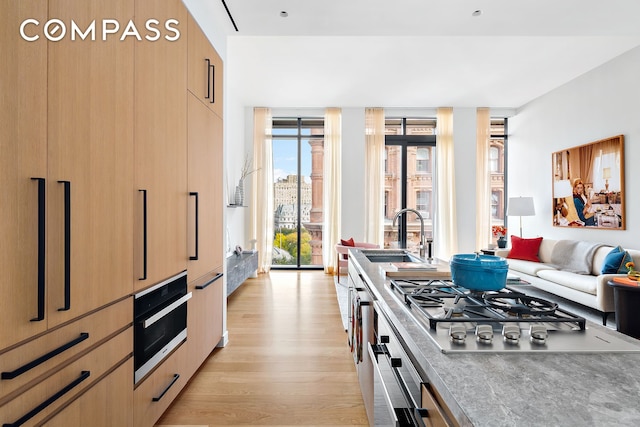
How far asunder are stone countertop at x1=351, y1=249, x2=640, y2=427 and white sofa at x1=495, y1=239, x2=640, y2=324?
335cm

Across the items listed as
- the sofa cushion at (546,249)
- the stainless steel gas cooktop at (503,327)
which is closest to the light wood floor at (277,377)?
the stainless steel gas cooktop at (503,327)

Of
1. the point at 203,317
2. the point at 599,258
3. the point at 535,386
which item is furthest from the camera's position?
the point at 599,258

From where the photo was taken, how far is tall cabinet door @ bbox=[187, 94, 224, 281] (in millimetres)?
2049

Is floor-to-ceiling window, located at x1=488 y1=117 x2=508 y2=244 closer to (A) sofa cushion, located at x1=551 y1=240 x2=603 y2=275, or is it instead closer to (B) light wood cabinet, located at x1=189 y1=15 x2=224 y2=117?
(A) sofa cushion, located at x1=551 y1=240 x2=603 y2=275

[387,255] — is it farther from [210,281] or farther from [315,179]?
[315,179]

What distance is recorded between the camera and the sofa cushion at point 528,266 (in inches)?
173

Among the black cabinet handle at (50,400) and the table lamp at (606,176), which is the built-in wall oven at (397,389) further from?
the table lamp at (606,176)

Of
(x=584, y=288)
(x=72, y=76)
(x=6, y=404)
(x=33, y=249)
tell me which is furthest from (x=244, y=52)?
(x=584, y=288)

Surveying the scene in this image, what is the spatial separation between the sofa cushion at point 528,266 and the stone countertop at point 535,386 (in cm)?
428

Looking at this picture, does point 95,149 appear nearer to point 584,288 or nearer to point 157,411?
point 157,411

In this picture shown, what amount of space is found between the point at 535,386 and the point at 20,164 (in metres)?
1.35

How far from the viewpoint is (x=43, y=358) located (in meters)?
0.95

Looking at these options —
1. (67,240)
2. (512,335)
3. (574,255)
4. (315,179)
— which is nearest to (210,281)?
(67,240)

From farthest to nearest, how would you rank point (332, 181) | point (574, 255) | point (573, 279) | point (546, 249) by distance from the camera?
1. point (332, 181)
2. point (546, 249)
3. point (574, 255)
4. point (573, 279)
